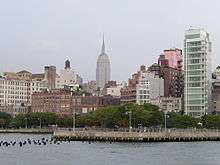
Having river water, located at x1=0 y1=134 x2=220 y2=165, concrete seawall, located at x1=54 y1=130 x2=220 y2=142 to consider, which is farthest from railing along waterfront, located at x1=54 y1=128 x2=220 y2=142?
river water, located at x1=0 y1=134 x2=220 y2=165

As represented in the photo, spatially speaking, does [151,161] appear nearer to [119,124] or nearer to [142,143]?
[142,143]

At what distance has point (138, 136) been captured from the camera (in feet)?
479

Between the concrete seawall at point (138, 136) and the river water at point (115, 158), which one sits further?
the concrete seawall at point (138, 136)

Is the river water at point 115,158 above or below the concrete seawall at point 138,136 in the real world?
below

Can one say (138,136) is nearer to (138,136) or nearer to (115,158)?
(138,136)

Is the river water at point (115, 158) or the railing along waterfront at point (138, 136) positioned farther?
the railing along waterfront at point (138, 136)

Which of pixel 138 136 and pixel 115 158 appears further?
pixel 138 136

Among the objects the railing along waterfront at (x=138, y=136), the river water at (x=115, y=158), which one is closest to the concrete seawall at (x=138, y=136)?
the railing along waterfront at (x=138, y=136)

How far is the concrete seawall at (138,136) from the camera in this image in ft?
483

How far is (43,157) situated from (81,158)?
6974 mm

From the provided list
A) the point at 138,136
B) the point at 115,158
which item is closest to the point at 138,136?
the point at 138,136

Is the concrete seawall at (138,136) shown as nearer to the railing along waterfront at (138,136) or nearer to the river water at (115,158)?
the railing along waterfront at (138,136)

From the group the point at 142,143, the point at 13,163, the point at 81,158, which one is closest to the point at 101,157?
the point at 81,158

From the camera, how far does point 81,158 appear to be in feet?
327
